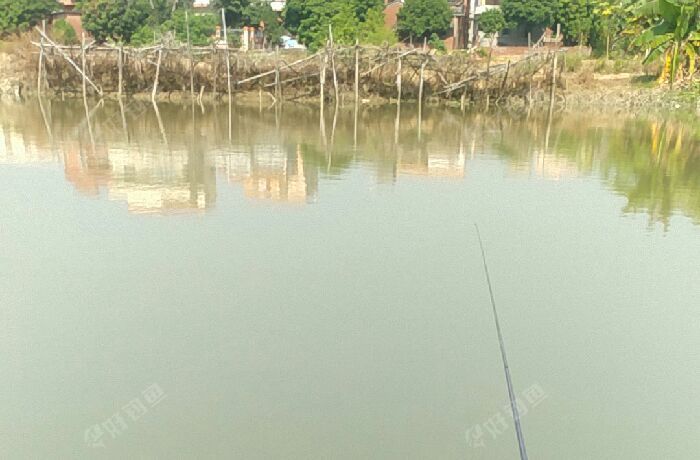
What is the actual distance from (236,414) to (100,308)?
4.50ft

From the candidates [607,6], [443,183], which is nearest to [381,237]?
[443,183]

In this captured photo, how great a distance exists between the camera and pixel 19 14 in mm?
21938

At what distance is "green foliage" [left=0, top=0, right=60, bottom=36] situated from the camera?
855 inches

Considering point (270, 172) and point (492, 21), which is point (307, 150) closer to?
point (270, 172)

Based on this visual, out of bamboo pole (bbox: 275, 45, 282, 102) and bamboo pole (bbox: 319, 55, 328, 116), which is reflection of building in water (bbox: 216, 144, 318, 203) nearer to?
bamboo pole (bbox: 319, 55, 328, 116)

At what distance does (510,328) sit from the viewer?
3631 millimetres

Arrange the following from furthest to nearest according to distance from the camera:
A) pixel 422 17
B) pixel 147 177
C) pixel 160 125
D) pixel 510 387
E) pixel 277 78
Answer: pixel 422 17
pixel 277 78
pixel 160 125
pixel 147 177
pixel 510 387

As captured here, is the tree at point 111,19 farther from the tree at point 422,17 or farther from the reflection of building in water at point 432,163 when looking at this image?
the reflection of building in water at point 432,163

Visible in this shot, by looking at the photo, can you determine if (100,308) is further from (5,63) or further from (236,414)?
(5,63)

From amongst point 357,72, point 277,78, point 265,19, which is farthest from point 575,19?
point 277,78

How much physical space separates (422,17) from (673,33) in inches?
448

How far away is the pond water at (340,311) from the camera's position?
274 cm

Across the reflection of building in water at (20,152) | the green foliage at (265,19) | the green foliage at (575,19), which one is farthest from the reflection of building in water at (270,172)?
the green foliage at (265,19)

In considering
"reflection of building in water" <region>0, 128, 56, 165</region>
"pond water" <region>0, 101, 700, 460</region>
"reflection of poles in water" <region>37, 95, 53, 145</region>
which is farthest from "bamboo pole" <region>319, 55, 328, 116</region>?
"pond water" <region>0, 101, 700, 460</region>
